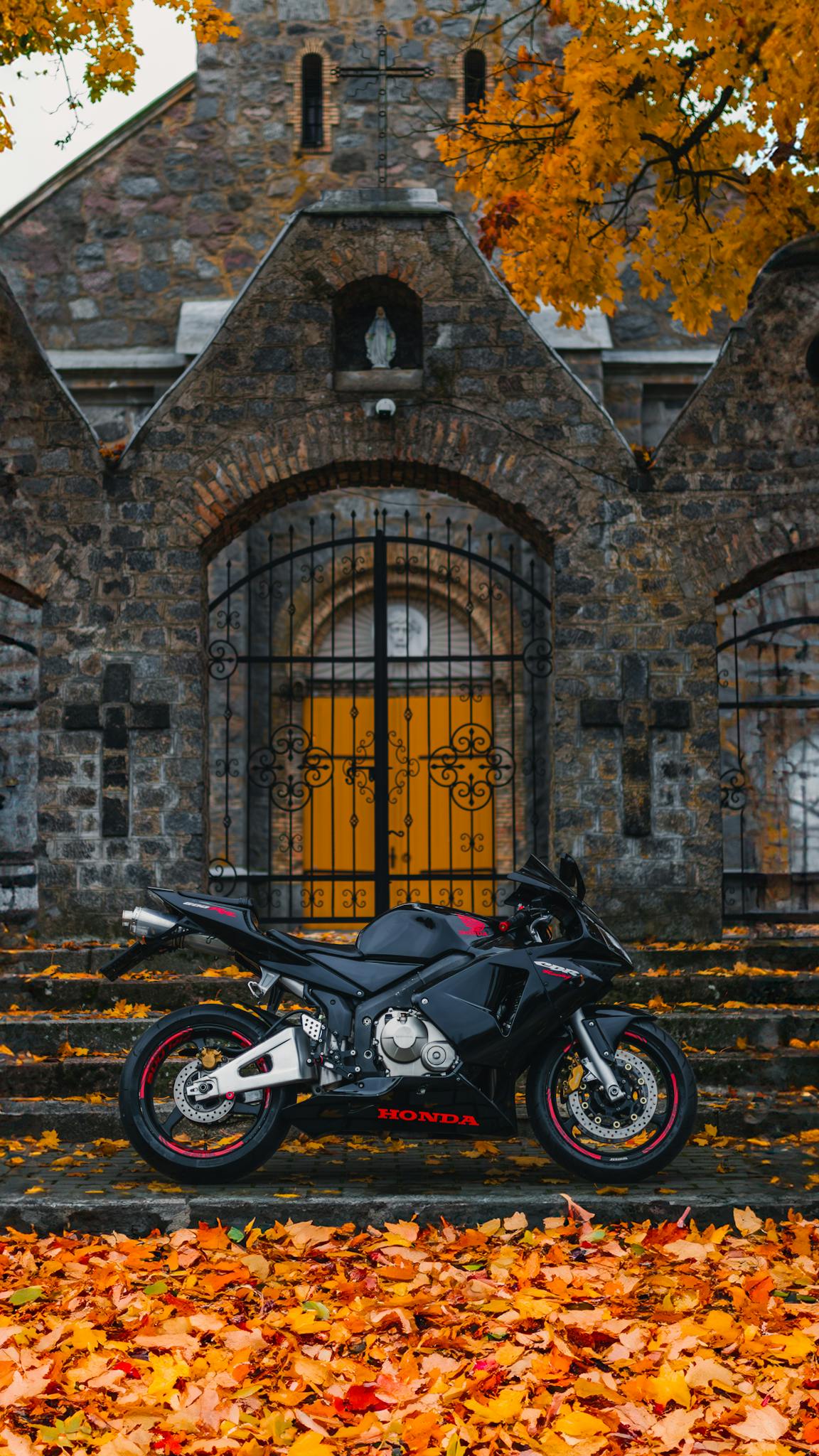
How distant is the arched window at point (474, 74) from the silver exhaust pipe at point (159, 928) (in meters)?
12.0

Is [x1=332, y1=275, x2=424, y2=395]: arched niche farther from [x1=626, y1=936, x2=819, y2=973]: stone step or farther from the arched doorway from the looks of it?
the arched doorway

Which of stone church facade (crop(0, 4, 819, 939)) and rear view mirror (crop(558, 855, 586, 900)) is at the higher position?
stone church facade (crop(0, 4, 819, 939))

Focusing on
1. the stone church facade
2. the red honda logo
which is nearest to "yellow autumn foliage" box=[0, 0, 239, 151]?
the stone church facade

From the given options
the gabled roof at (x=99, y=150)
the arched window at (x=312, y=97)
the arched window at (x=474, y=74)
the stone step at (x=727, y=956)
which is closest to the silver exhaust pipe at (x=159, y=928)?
the stone step at (x=727, y=956)

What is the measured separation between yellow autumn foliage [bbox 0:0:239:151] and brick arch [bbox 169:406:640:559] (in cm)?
249

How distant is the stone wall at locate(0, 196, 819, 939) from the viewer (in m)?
8.21

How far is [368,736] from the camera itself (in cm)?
1302

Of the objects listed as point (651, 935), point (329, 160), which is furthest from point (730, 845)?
point (329, 160)

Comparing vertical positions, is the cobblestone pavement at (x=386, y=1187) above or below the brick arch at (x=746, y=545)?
below

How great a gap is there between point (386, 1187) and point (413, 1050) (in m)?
0.51

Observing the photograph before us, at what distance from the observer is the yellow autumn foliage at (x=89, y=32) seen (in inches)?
331

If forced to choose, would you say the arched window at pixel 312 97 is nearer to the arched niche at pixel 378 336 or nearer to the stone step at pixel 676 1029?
the arched niche at pixel 378 336

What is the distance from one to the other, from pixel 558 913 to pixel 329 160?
38.8 ft

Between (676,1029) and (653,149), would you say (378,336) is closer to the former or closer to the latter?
(653,149)
